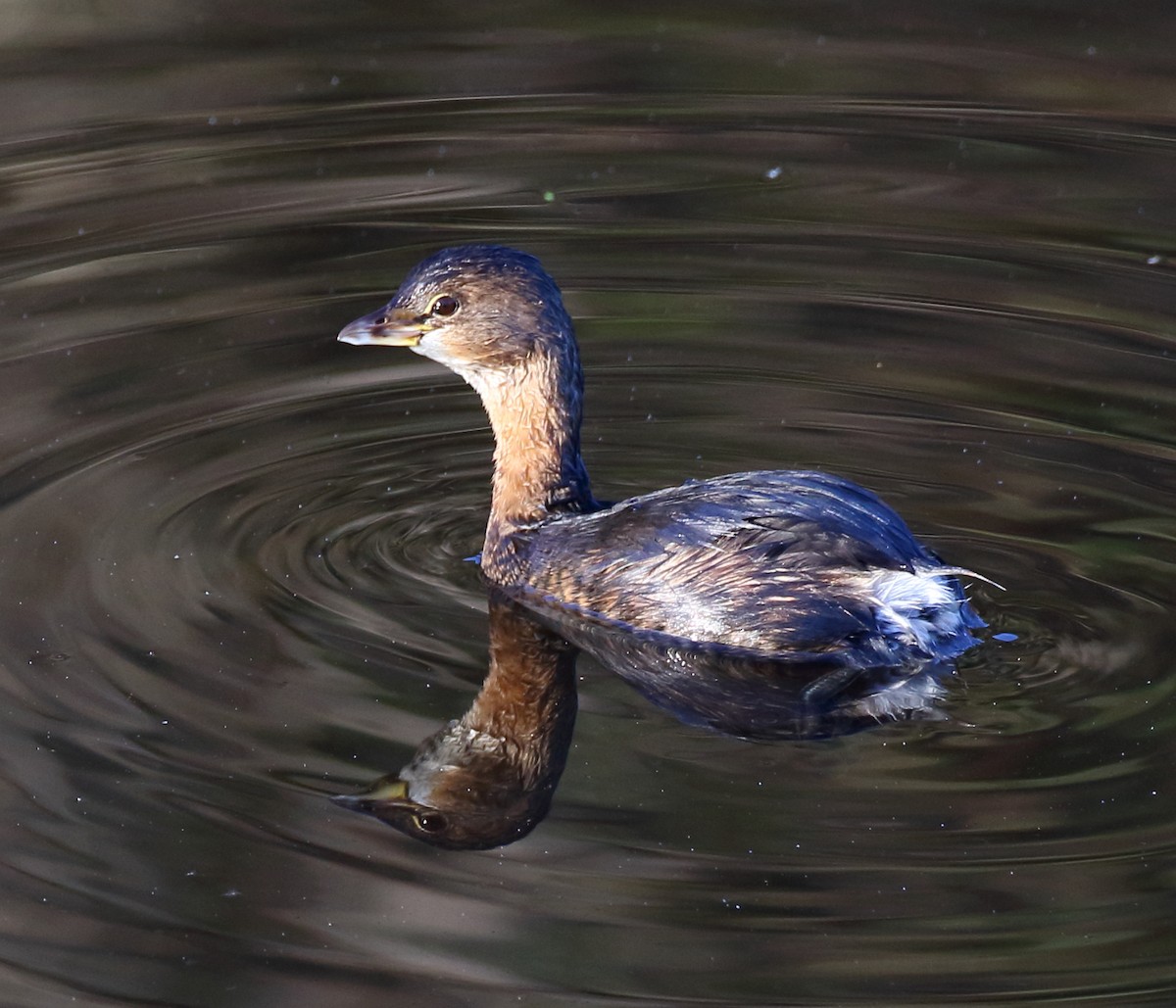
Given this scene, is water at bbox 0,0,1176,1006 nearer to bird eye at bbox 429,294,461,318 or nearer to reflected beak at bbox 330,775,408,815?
reflected beak at bbox 330,775,408,815

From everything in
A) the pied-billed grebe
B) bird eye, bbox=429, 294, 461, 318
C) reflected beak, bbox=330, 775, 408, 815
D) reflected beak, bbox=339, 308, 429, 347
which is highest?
bird eye, bbox=429, 294, 461, 318

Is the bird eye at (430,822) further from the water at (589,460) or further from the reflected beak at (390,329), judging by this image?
the reflected beak at (390,329)

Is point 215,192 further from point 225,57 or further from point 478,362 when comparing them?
point 478,362

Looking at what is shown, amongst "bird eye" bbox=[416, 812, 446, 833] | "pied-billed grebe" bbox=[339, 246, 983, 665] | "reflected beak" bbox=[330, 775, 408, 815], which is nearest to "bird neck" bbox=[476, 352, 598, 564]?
"pied-billed grebe" bbox=[339, 246, 983, 665]

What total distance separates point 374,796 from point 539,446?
169 cm

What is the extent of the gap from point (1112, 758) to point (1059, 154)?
5.33 m

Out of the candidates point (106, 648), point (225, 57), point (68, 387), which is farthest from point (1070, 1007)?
point (225, 57)


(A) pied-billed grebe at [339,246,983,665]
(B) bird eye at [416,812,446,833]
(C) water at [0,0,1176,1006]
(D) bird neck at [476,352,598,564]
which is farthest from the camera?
(D) bird neck at [476,352,598,564]

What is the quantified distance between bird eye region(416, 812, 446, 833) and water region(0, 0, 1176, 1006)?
10 centimetres

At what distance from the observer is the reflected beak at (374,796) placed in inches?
179

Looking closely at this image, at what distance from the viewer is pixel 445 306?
6004mm

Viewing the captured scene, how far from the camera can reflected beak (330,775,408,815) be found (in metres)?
4.54

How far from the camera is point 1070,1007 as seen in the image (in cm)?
385

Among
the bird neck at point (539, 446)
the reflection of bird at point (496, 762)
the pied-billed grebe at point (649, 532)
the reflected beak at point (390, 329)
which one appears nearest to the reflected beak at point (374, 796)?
the reflection of bird at point (496, 762)
